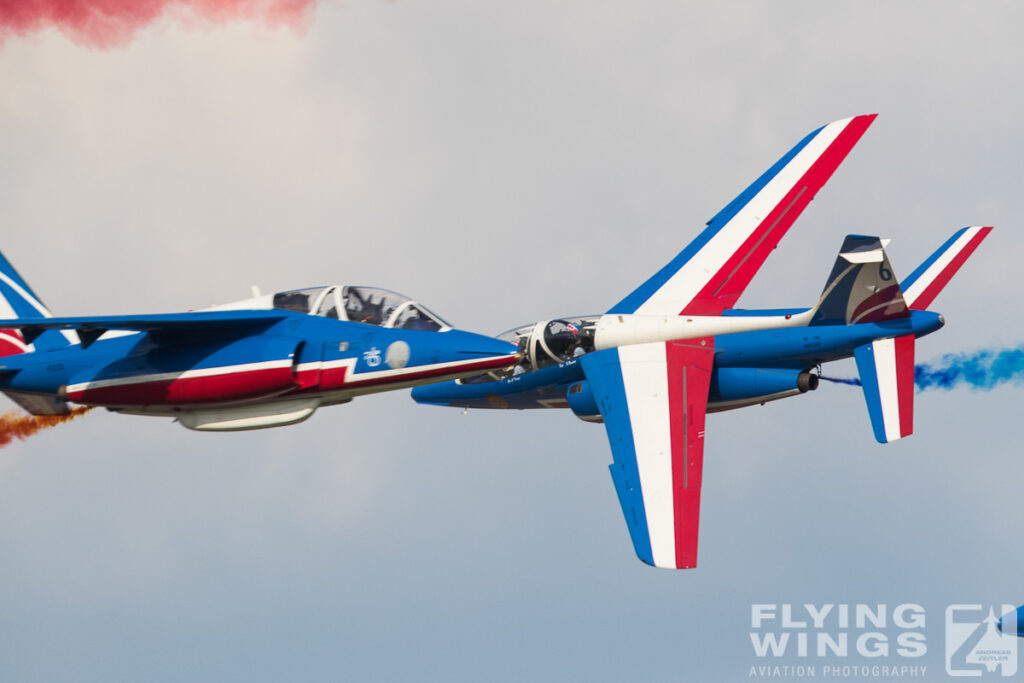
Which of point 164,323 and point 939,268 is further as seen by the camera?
point 939,268

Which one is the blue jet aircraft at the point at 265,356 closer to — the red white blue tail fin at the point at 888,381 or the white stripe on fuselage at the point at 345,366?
the white stripe on fuselage at the point at 345,366

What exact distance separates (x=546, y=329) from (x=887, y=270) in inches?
372

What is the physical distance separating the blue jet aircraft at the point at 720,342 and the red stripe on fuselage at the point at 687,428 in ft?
0.13

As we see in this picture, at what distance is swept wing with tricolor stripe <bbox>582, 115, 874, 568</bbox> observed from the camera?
37125 millimetres

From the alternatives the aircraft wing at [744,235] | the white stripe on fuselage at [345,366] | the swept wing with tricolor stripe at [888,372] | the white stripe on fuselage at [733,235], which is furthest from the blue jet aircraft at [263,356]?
the swept wing with tricolor stripe at [888,372]

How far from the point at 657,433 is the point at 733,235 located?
Result: 307 inches

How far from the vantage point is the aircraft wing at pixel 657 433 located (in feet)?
119

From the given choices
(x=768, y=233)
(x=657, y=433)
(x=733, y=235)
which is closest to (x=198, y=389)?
(x=657, y=433)

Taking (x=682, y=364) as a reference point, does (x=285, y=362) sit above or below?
below

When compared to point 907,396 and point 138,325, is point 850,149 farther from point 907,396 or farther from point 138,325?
point 138,325

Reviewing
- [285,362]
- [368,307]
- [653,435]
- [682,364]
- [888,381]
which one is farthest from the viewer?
[888,381]

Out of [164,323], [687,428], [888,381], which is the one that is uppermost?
[888,381]

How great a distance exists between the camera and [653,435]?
39.6m

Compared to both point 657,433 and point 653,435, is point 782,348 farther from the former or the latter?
point 653,435
